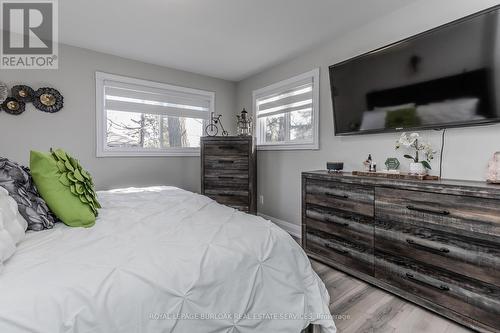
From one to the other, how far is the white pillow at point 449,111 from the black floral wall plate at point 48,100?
371 cm

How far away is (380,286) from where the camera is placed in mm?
1991

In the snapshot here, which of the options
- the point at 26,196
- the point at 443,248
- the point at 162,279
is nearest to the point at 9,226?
the point at 26,196

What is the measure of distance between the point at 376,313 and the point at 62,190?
2100 millimetres

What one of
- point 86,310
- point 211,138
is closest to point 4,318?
point 86,310

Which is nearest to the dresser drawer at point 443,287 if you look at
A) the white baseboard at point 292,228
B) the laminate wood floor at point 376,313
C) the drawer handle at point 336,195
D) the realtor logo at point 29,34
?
the laminate wood floor at point 376,313

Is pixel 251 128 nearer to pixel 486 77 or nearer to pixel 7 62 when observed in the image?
pixel 486 77

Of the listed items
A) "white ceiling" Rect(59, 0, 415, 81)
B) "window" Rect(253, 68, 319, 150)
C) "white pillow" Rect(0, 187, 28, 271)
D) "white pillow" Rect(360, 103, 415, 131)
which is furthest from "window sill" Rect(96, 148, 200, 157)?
"white pillow" Rect(360, 103, 415, 131)

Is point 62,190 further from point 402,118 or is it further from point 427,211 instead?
point 402,118

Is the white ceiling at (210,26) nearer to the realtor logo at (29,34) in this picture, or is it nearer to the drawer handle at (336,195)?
the realtor logo at (29,34)

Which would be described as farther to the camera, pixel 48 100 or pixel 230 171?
pixel 230 171

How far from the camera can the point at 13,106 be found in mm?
2645

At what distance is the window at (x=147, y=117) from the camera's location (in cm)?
323

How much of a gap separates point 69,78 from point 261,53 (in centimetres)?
234

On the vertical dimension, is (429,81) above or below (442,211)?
above
